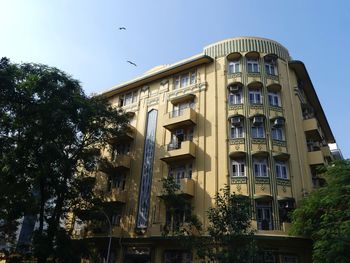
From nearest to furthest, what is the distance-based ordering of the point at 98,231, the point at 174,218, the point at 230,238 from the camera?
the point at 230,238 → the point at 174,218 → the point at 98,231

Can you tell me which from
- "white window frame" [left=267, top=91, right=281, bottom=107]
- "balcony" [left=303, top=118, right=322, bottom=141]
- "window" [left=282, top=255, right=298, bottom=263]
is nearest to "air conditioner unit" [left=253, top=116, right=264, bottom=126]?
"white window frame" [left=267, top=91, right=281, bottom=107]

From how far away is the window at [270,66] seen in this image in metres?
24.3

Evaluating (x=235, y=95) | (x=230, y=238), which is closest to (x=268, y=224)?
(x=230, y=238)

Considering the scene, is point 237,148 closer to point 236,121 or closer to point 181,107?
point 236,121

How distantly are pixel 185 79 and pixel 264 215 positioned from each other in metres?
11.9

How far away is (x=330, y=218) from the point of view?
16.5 meters

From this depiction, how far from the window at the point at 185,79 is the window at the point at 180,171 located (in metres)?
6.48

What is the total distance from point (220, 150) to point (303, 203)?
5.79 metres

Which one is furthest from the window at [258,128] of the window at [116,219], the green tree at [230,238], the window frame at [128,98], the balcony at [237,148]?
the window at [116,219]

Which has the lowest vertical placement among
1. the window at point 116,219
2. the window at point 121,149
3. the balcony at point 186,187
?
the window at point 116,219

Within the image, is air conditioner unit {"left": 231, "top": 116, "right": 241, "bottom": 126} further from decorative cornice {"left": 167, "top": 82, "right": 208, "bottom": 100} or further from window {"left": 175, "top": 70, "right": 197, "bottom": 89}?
window {"left": 175, "top": 70, "right": 197, "bottom": 89}

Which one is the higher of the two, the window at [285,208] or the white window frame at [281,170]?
the white window frame at [281,170]

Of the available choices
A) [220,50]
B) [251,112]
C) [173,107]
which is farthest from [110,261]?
[220,50]

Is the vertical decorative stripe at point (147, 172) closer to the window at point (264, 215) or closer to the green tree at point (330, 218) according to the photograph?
the window at point (264, 215)
